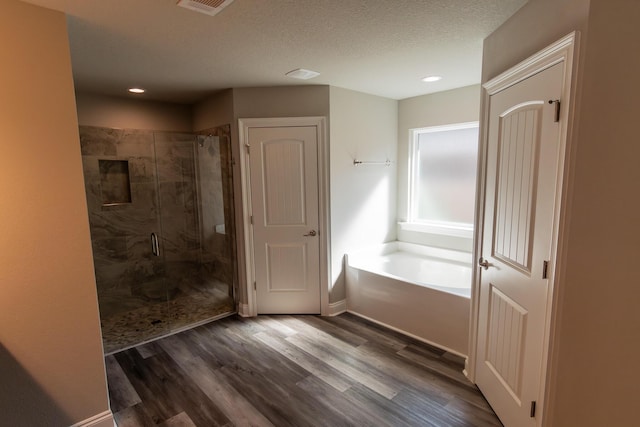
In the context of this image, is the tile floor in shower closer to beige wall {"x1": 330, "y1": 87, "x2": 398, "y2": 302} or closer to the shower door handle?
the shower door handle

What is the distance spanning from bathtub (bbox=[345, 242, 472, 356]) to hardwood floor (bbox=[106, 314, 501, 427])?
0.15 meters

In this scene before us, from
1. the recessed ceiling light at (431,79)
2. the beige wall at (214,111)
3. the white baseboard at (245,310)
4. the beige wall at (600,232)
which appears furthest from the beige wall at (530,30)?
the white baseboard at (245,310)

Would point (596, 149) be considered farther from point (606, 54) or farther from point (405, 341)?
point (405, 341)

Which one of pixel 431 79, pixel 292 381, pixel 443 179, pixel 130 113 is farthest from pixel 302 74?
pixel 292 381

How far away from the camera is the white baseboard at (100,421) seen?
6.24ft

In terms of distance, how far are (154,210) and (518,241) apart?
3.49 metres

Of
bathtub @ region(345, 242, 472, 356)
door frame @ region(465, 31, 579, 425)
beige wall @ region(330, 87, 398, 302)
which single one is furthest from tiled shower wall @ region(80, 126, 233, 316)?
door frame @ region(465, 31, 579, 425)

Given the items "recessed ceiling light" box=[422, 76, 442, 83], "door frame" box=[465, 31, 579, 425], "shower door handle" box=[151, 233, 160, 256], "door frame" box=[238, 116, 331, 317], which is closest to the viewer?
"door frame" box=[465, 31, 579, 425]

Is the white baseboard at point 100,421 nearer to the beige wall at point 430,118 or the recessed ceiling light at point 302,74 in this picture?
the recessed ceiling light at point 302,74

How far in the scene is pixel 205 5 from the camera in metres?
1.67

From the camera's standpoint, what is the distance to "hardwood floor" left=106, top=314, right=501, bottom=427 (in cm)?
208

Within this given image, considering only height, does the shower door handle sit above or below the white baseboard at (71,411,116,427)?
above

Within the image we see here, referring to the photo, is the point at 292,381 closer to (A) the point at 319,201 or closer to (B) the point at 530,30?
(A) the point at 319,201

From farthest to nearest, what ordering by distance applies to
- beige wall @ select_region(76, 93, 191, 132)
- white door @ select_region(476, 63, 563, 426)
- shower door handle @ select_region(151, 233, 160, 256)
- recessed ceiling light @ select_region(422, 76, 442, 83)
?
shower door handle @ select_region(151, 233, 160, 256) < beige wall @ select_region(76, 93, 191, 132) < recessed ceiling light @ select_region(422, 76, 442, 83) < white door @ select_region(476, 63, 563, 426)
